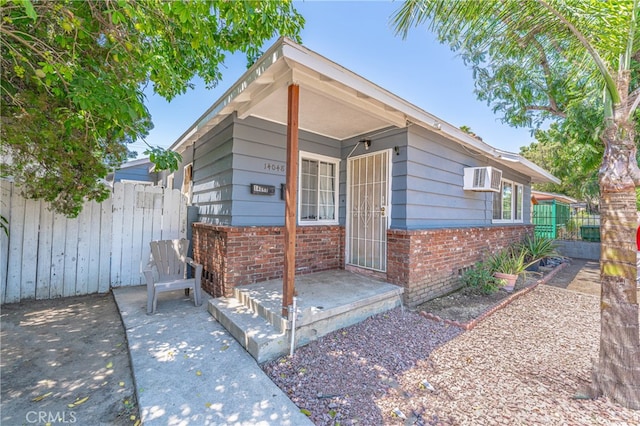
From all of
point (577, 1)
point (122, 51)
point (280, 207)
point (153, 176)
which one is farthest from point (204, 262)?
point (153, 176)

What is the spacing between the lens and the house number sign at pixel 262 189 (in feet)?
14.3

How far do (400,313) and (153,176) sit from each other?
37.7ft

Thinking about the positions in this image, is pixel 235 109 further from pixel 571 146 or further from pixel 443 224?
pixel 571 146

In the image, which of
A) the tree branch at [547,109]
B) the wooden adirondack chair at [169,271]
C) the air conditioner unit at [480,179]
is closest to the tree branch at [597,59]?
the air conditioner unit at [480,179]

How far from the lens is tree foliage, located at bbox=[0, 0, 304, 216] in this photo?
2.42 m

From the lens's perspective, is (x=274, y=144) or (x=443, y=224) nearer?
(x=274, y=144)

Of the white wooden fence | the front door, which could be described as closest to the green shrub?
the front door

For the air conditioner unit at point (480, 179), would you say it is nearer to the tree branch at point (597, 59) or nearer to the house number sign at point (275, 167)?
the tree branch at point (597, 59)

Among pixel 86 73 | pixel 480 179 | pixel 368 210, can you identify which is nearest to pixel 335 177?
pixel 368 210

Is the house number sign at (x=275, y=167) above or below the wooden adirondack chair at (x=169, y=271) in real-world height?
above

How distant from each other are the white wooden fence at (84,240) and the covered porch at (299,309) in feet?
8.18

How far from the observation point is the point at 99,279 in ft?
15.9

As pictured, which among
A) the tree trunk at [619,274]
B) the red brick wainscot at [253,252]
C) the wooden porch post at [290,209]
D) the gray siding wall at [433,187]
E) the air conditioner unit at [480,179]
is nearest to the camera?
the tree trunk at [619,274]

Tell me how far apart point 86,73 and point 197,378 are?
119 inches
